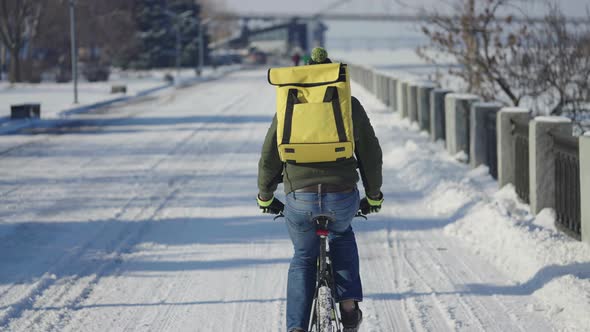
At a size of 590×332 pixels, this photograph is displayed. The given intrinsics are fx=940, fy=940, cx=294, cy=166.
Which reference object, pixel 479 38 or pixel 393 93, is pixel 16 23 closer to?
pixel 393 93

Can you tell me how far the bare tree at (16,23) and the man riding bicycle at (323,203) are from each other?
47.2 meters

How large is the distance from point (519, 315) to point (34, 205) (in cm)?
668

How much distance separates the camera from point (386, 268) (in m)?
7.90

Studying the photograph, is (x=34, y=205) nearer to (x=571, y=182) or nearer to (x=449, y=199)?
(x=449, y=199)

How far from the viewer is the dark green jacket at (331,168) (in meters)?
4.81

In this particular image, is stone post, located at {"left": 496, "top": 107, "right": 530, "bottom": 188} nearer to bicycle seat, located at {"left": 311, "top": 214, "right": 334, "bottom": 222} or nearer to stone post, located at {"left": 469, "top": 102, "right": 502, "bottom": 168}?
stone post, located at {"left": 469, "top": 102, "right": 502, "bottom": 168}

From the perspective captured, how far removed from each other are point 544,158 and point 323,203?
5.22 metres

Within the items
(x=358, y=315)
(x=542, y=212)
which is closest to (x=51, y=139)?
(x=542, y=212)

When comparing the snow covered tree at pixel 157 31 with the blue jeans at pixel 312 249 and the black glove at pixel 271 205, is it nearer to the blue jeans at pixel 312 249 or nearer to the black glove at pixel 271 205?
the black glove at pixel 271 205

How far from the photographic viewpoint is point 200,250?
872 centimetres

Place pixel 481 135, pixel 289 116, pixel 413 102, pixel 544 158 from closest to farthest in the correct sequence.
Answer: pixel 289 116
pixel 544 158
pixel 481 135
pixel 413 102

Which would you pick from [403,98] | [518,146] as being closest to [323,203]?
[518,146]

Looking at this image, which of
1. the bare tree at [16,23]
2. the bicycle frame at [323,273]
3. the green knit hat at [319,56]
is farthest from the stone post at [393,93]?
the bare tree at [16,23]

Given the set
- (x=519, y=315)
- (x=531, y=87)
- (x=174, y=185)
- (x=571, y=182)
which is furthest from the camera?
(x=531, y=87)
